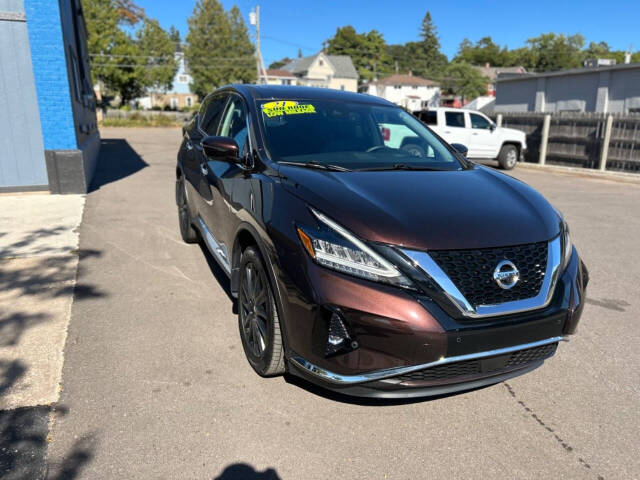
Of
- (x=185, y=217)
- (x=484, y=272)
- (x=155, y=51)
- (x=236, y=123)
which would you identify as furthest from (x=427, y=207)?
(x=155, y=51)

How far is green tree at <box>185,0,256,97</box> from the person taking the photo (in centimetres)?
6019

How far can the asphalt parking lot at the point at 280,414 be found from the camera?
2.43 metres

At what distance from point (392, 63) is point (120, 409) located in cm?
12732

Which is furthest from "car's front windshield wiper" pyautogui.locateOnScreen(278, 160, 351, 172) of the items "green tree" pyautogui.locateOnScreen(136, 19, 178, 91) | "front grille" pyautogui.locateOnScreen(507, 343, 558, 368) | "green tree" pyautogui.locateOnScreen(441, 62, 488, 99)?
"green tree" pyautogui.locateOnScreen(441, 62, 488, 99)

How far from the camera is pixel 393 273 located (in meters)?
2.34

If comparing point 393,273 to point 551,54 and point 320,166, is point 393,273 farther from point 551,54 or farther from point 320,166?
point 551,54

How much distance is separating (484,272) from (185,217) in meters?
4.28

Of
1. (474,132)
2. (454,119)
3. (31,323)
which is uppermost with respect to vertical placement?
(454,119)

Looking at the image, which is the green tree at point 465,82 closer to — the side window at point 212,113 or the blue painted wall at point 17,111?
the blue painted wall at point 17,111

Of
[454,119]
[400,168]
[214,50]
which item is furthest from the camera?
[214,50]

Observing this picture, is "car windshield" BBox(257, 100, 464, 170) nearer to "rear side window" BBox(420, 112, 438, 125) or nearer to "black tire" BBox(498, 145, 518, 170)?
"rear side window" BBox(420, 112, 438, 125)

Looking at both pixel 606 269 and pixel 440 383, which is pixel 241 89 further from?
pixel 606 269

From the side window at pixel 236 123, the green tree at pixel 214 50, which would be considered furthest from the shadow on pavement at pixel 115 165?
the green tree at pixel 214 50

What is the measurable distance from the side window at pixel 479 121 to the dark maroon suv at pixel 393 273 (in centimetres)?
1297
